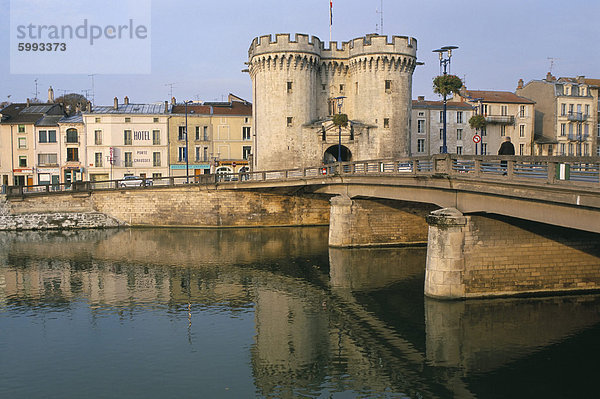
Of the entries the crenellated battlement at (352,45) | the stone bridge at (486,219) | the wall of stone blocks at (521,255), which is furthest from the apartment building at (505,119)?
the wall of stone blocks at (521,255)

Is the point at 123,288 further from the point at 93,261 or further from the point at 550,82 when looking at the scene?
the point at 550,82

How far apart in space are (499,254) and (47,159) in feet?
198

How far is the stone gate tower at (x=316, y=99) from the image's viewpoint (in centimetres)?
5503

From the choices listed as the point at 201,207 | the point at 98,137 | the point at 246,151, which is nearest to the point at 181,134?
the point at 246,151

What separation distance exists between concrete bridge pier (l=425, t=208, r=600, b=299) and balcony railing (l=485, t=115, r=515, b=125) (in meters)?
47.2

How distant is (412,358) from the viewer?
60.8 ft

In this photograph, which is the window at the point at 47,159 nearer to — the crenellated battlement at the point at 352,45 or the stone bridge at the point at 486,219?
the crenellated battlement at the point at 352,45

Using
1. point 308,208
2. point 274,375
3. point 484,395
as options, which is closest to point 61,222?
point 308,208

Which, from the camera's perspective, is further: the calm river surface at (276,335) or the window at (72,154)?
the window at (72,154)

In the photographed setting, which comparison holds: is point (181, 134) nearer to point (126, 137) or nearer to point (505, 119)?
point (126, 137)

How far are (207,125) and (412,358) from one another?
53.6m

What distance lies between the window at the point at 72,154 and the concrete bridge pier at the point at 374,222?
42.2 metres

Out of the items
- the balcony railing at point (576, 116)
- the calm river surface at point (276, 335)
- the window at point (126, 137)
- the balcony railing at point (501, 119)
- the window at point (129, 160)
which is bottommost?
the calm river surface at point (276, 335)

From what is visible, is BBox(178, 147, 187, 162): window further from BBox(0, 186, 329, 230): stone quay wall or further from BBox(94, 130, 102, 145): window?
BBox(0, 186, 329, 230): stone quay wall
